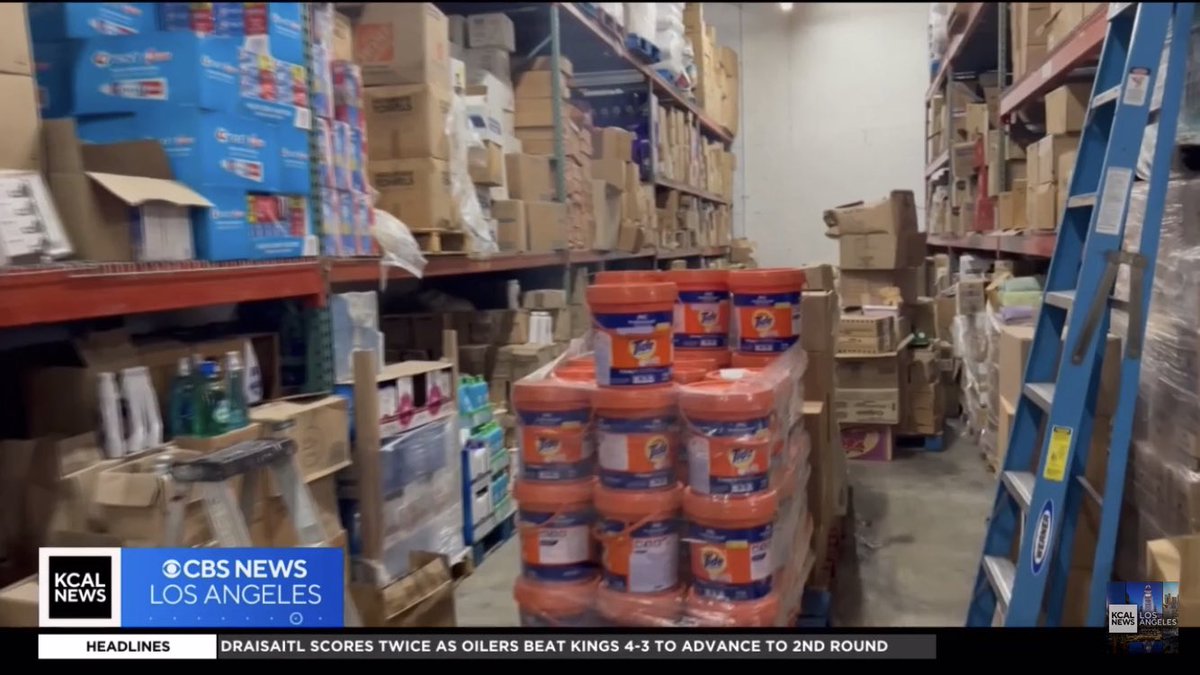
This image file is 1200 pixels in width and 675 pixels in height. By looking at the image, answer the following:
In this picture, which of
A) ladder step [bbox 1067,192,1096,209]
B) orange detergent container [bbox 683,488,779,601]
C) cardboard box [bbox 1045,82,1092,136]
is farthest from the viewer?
cardboard box [bbox 1045,82,1092,136]

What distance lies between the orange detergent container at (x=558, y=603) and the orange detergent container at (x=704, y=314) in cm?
65

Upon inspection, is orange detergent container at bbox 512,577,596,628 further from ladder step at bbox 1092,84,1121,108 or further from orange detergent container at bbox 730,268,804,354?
ladder step at bbox 1092,84,1121,108

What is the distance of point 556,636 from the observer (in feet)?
4.66

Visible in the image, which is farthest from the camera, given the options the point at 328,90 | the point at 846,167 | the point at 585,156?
the point at 846,167

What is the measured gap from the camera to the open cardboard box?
1.72 metres

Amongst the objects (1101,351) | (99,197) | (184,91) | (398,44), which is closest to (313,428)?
(99,197)

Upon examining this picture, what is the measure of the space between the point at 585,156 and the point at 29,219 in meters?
3.28

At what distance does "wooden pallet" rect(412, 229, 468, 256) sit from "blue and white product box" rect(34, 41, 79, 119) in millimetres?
1139

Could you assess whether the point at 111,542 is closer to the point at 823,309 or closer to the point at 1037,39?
the point at 823,309

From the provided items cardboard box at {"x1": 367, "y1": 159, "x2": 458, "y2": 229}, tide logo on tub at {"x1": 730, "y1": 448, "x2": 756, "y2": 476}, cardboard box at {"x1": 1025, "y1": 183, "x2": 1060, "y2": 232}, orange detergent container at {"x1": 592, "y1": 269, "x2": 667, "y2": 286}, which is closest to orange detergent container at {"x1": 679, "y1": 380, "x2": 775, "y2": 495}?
tide logo on tub at {"x1": 730, "y1": 448, "x2": 756, "y2": 476}

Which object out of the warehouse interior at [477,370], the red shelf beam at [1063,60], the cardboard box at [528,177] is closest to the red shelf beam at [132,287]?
the warehouse interior at [477,370]

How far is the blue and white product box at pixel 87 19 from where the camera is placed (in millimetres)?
1943

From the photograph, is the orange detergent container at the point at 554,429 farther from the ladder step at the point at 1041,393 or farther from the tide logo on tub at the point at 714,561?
the ladder step at the point at 1041,393

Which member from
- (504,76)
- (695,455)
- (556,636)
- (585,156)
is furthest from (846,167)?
(556,636)
